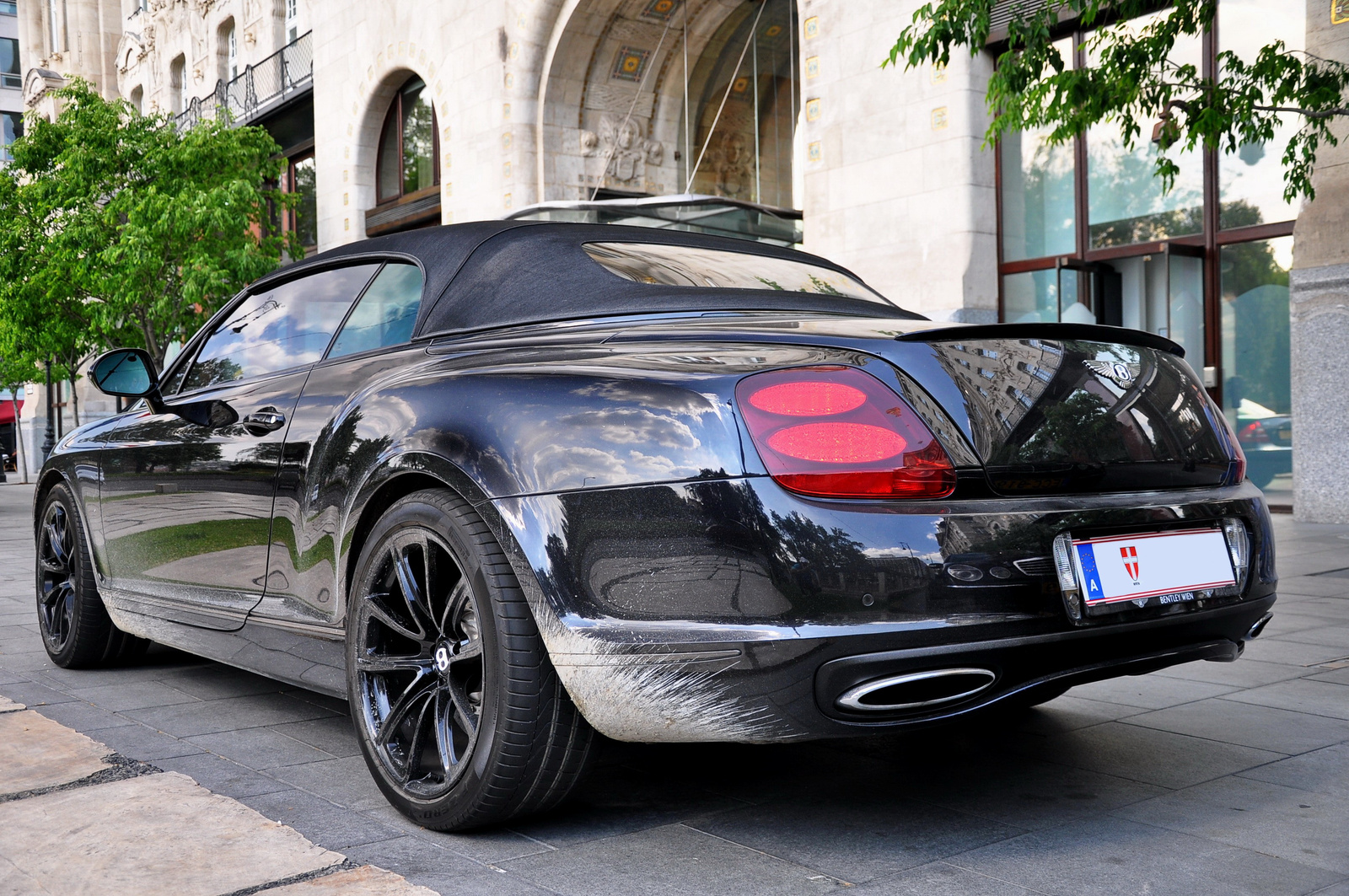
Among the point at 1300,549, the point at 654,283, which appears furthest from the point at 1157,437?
the point at 1300,549

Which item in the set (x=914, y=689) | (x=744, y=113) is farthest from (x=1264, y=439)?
(x=744, y=113)

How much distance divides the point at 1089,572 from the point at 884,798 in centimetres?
81

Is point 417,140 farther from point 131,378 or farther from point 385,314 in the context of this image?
point 385,314

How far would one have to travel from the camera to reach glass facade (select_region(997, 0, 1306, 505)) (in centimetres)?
1098

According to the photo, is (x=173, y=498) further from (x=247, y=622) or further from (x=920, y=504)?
(x=920, y=504)

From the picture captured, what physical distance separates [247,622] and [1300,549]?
7.10 meters

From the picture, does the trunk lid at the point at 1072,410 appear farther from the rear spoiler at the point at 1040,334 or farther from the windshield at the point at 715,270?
the windshield at the point at 715,270

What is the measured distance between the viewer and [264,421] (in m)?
3.49

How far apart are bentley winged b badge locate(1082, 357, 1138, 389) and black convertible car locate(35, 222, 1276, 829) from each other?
1 cm

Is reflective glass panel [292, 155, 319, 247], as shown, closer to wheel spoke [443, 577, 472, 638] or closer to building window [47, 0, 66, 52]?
building window [47, 0, 66, 52]

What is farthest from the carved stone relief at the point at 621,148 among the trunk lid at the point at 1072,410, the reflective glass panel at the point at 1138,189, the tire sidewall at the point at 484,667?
the trunk lid at the point at 1072,410

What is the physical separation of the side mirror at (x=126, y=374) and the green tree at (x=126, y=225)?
Answer: 15.1m

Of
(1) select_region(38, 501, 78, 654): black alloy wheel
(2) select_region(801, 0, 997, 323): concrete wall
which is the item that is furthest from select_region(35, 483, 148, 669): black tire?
(2) select_region(801, 0, 997, 323): concrete wall

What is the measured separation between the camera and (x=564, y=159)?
18562mm
